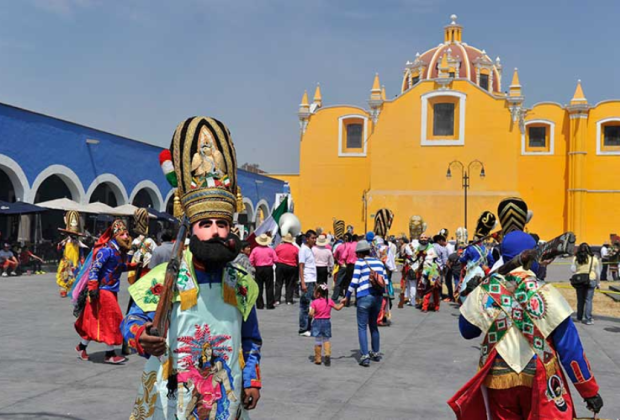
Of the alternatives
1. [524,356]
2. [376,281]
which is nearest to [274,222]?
[376,281]

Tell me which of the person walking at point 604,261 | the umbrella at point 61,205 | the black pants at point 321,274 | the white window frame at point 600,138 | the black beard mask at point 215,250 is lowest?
the person walking at point 604,261

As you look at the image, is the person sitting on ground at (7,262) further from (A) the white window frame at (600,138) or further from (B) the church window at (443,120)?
(A) the white window frame at (600,138)

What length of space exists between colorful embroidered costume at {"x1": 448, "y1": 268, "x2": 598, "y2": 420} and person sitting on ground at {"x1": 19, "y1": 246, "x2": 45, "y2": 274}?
2038 centimetres

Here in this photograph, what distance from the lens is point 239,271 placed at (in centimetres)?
389

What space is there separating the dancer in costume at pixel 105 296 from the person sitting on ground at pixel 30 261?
1466 centimetres

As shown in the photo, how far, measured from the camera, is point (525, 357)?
4.11 metres

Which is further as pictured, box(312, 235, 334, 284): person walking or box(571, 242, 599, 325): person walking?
box(312, 235, 334, 284): person walking

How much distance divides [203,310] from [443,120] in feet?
147

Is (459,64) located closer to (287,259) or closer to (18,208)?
(18,208)

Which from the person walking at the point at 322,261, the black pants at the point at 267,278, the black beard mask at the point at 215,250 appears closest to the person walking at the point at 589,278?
the person walking at the point at 322,261

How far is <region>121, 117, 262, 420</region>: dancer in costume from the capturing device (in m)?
3.54

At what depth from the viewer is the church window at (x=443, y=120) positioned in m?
46.6

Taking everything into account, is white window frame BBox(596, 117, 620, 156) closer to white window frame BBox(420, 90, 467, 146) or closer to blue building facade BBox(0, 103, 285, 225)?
white window frame BBox(420, 90, 467, 146)

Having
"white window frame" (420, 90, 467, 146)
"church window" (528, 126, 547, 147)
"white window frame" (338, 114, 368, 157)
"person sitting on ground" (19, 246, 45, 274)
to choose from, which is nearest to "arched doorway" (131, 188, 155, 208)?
"person sitting on ground" (19, 246, 45, 274)
